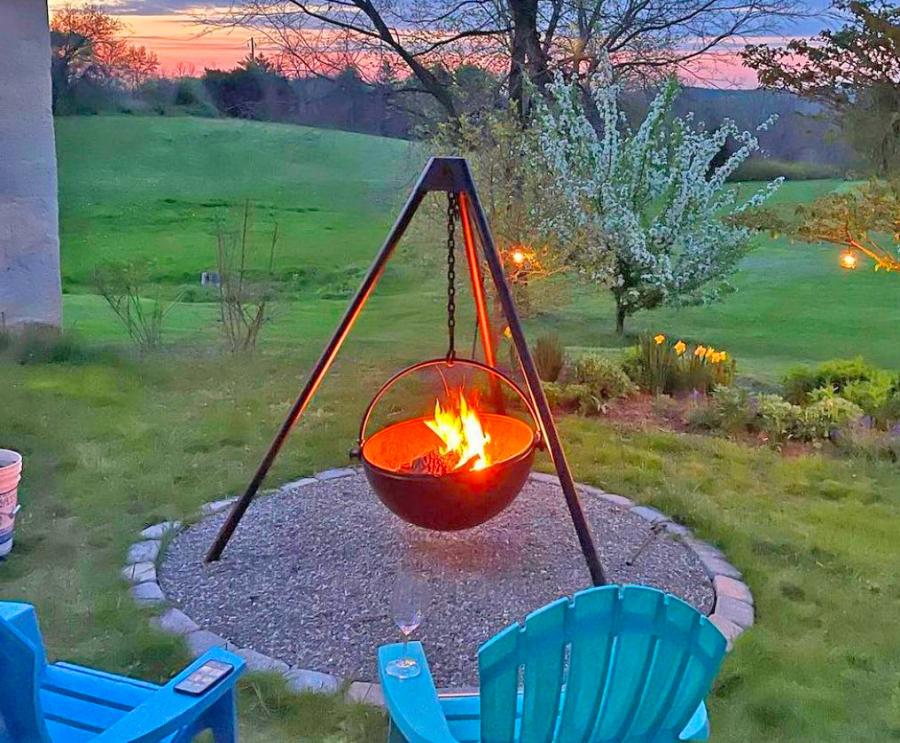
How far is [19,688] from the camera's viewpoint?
1.50 meters

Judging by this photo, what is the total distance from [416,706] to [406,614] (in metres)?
0.47

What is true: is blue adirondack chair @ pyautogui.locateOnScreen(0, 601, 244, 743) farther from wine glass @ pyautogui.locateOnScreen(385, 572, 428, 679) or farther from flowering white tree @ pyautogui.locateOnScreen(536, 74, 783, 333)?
flowering white tree @ pyautogui.locateOnScreen(536, 74, 783, 333)

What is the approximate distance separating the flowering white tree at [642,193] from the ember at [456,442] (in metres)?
2.98

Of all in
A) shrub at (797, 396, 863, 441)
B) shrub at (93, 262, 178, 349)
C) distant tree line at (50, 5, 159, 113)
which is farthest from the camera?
distant tree line at (50, 5, 159, 113)

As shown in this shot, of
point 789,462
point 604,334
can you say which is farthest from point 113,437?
point 604,334

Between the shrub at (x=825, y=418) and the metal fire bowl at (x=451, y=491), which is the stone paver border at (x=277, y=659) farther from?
the shrub at (x=825, y=418)

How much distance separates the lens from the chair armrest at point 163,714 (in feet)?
5.20

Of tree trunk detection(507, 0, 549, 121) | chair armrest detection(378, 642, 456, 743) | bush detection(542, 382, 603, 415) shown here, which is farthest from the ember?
tree trunk detection(507, 0, 549, 121)

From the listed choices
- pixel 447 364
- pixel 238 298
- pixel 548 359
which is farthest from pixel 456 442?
pixel 238 298

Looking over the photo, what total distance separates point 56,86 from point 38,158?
287 centimetres

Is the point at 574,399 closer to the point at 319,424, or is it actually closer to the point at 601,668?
the point at 319,424

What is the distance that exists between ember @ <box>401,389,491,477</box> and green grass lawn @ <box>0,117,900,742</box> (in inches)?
39.0

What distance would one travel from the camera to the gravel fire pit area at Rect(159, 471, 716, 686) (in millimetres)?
2727

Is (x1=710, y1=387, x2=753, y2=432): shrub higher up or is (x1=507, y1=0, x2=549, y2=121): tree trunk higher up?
(x1=507, y1=0, x2=549, y2=121): tree trunk
